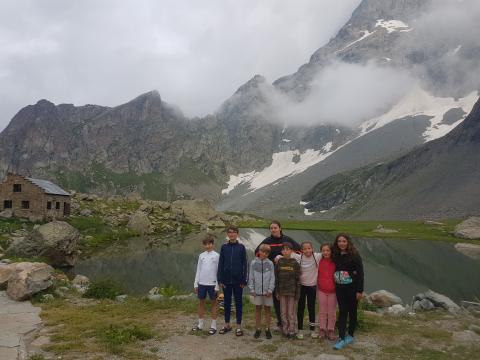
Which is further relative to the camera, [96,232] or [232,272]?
[96,232]

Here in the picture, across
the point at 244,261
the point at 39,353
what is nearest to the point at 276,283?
the point at 244,261

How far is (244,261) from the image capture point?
14672mm

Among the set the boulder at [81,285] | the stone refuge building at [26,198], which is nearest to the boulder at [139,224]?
the stone refuge building at [26,198]

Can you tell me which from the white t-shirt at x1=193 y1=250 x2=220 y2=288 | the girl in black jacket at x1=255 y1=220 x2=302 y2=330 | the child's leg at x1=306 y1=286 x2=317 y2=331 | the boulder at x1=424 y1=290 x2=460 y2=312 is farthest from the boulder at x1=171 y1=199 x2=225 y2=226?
the child's leg at x1=306 y1=286 x2=317 y2=331

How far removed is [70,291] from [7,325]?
7.55 m

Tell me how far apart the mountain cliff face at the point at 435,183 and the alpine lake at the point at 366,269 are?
91346 millimetres

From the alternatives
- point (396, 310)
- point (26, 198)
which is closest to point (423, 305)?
point (396, 310)

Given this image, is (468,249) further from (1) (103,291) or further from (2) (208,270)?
(2) (208,270)

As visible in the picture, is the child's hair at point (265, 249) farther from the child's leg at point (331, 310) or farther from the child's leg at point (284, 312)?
the child's leg at point (331, 310)

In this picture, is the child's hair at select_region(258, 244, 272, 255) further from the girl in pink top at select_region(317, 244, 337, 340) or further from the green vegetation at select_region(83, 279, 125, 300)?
the green vegetation at select_region(83, 279, 125, 300)

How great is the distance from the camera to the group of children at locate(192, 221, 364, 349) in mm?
13734

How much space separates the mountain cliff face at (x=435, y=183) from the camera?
142 metres

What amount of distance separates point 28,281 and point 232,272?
1154 cm

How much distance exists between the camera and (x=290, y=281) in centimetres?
1410
